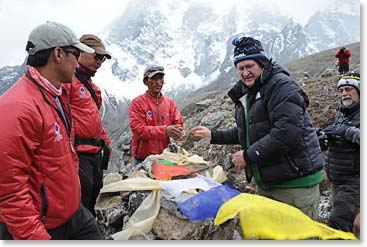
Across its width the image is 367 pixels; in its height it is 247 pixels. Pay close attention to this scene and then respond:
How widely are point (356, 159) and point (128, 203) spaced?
8.71 feet

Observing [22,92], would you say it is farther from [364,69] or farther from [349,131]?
[349,131]

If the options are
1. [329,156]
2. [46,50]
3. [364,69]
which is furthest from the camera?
[329,156]

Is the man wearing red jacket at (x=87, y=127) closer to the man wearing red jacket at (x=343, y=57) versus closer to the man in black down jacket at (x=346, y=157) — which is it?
the man in black down jacket at (x=346, y=157)

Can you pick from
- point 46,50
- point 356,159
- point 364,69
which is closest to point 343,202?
point 356,159

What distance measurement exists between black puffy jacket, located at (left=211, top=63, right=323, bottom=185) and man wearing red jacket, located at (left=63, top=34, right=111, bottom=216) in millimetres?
1702

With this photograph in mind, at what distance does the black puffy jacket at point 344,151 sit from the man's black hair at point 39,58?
3.18 metres

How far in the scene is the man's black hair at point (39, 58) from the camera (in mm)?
2408

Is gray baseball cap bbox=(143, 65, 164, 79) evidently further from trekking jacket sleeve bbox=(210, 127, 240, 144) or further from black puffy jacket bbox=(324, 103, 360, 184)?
black puffy jacket bbox=(324, 103, 360, 184)

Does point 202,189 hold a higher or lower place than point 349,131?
lower

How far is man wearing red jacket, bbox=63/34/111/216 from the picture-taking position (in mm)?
3576

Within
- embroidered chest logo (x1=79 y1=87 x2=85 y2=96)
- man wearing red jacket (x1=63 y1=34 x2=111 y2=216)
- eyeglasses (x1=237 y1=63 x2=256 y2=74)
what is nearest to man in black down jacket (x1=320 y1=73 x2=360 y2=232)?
eyeglasses (x1=237 y1=63 x2=256 y2=74)

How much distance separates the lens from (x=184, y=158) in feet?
15.7

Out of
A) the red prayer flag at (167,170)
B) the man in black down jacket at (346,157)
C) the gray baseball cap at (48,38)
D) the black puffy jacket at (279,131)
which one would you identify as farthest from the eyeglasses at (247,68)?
the red prayer flag at (167,170)

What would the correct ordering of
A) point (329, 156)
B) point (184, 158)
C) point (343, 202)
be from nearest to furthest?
point (343, 202), point (329, 156), point (184, 158)
